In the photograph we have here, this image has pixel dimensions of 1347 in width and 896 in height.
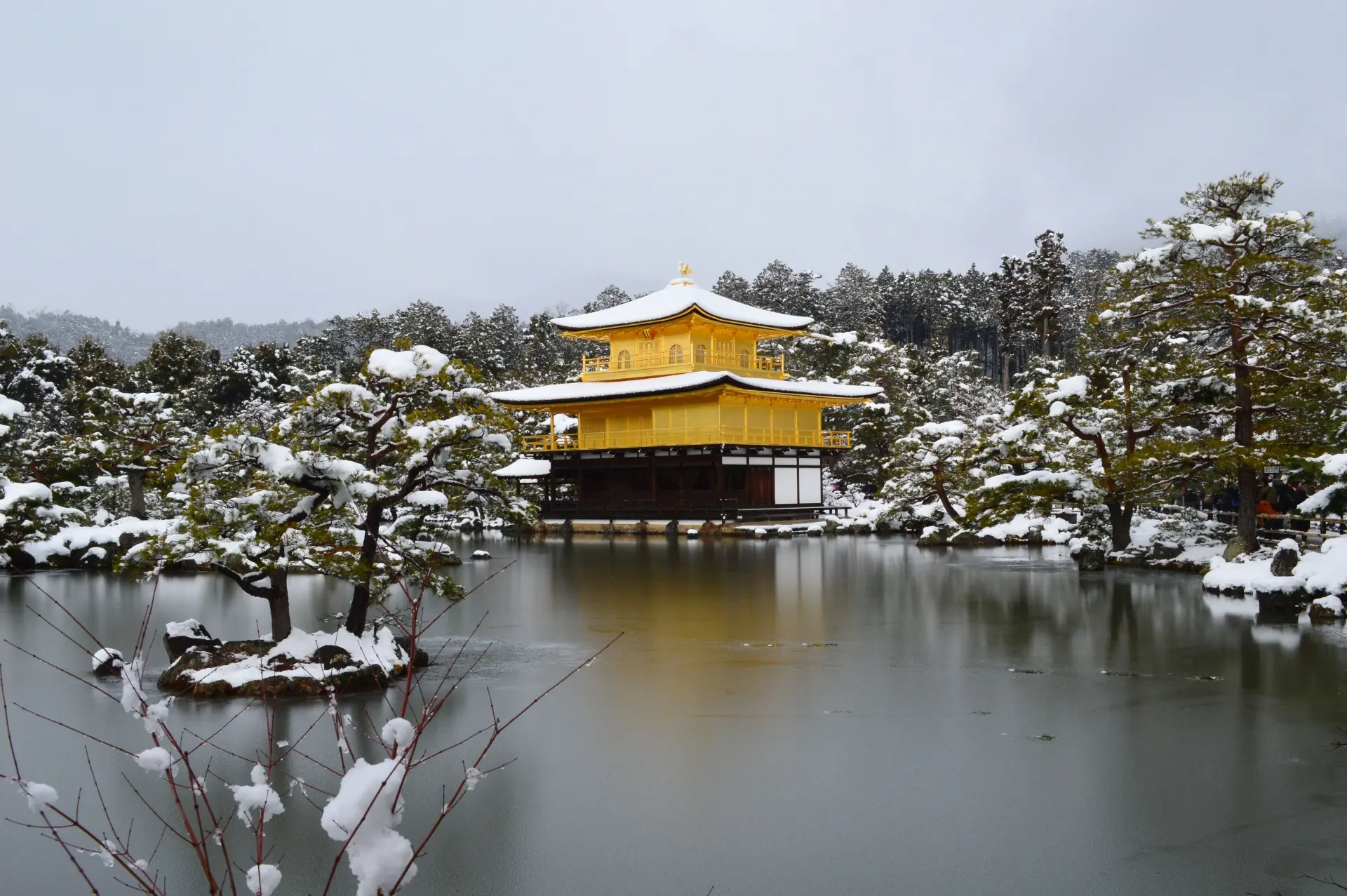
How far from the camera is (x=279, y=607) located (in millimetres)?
10102

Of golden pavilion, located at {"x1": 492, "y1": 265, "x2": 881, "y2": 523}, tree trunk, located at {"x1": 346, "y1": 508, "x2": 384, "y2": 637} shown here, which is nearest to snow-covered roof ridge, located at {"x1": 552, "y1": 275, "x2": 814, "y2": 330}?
golden pavilion, located at {"x1": 492, "y1": 265, "x2": 881, "y2": 523}

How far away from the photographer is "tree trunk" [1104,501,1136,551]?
1906 centimetres

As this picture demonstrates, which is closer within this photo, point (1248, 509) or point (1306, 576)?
point (1306, 576)

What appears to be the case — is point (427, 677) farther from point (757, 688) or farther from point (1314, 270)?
point (1314, 270)

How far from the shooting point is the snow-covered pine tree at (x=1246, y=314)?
15172 mm

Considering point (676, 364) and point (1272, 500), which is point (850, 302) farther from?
point (1272, 500)

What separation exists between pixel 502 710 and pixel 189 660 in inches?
127

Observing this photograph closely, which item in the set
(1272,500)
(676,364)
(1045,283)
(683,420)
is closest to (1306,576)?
(1272,500)

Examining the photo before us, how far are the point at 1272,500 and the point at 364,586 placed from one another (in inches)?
837

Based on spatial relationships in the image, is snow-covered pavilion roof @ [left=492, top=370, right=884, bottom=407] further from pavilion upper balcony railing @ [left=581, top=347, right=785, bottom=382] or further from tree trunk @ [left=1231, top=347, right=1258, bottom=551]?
tree trunk @ [left=1231, top=347, right=1258, bottom=551]

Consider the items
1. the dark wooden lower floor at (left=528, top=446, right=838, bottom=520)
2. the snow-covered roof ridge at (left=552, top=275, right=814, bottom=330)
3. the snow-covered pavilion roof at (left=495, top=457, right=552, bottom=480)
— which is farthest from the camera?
the snow-covered pavilion roof at (left=495, top=457, right=552, bottom=480)

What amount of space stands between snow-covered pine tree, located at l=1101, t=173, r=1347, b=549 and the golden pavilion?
1637cm

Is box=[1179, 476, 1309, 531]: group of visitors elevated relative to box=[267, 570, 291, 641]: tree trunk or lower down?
elevated

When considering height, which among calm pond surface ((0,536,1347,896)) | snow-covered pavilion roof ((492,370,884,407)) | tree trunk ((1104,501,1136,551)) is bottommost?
calm pond surface ((0,536,1347,896))
